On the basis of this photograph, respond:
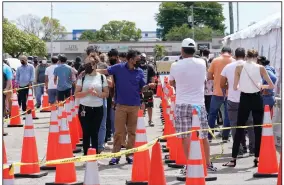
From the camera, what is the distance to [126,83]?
35.0 feet

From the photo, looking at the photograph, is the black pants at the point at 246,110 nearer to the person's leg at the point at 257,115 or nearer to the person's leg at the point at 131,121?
the person's leg at the point at 257,115

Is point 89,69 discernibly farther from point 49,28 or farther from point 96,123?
point 49,28

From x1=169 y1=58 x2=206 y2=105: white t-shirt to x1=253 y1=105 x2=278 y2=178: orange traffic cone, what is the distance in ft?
3.19

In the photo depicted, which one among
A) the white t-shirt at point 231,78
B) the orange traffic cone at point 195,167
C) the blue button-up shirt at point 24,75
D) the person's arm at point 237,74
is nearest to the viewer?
the orange traffic cone at point 195,167

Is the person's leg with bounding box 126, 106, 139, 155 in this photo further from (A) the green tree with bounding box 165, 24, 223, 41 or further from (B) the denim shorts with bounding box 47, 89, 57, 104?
(A) the green tree with bounding box 165, 24, 223, 41

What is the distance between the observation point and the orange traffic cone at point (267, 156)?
933 cm

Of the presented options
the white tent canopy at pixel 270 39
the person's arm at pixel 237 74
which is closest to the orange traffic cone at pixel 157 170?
the person's arm at pixel 237 74

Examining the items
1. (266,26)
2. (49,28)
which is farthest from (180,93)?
(49,28)

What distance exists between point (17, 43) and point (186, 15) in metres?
67.0

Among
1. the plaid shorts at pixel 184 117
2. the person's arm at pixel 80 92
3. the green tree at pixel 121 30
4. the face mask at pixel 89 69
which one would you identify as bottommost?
the plaid shorts at pixel 184 117

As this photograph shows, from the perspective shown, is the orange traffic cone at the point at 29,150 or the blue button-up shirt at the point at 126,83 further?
the blue button-up shirt at the point at 126,83

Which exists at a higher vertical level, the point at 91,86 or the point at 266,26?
the point at 266,26

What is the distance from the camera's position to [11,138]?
1492 centimetres

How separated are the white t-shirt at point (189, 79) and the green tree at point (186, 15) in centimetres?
12456
